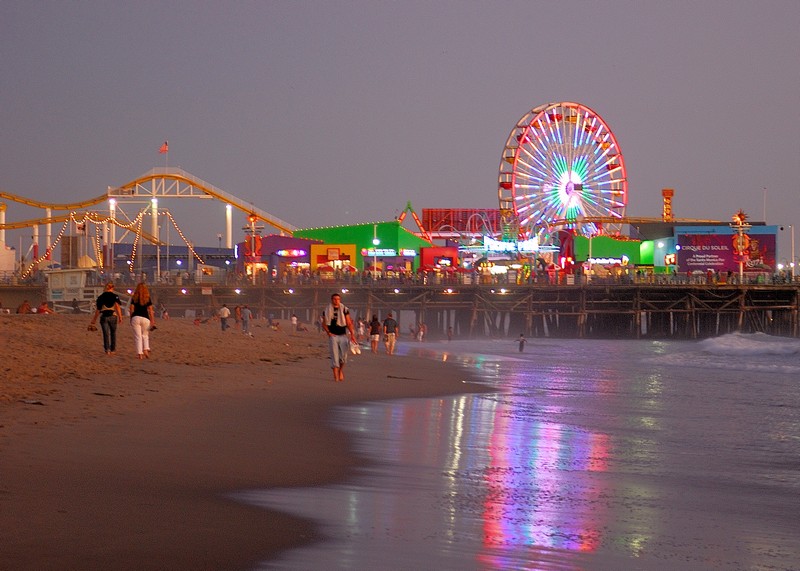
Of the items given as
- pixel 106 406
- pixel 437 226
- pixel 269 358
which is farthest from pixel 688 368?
pixel 437 226

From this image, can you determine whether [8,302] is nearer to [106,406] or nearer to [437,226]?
[106,406]

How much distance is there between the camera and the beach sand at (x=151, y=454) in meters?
4.27

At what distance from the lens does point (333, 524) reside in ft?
16.3

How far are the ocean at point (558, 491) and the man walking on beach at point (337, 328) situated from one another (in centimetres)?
208

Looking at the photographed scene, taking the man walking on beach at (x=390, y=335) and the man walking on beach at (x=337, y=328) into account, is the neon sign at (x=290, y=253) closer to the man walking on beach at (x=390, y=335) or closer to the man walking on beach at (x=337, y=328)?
the man walking on beach at (x=390, y=335)

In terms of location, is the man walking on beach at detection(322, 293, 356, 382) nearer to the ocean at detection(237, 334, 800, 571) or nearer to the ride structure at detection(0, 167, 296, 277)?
the ocean at detection(237, 334, 800, 571)

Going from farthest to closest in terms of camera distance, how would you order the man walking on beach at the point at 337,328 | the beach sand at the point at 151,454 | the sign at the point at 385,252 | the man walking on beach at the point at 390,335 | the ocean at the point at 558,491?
1. the sign at the point at 385,252
2. the man walking on beach at the point at 390,335
3. the man walking on beach at the point at 337,328
4. the ocean at the point at 558,491
5. the beach sand at the point at 151,454

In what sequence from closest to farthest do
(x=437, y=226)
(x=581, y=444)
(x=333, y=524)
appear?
(x=333, y=524), (x=581, y=444), (x=437, y=226)

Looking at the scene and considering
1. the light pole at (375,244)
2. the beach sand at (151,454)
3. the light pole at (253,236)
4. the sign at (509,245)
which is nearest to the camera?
the beach sand at (151,454)

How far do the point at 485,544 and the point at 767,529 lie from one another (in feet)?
5.75

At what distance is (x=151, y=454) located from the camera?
6551 mm

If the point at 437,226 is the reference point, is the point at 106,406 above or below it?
below

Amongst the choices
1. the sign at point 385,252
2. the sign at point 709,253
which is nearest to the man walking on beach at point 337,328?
the sign at point 385,252

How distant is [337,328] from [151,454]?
741 cm
